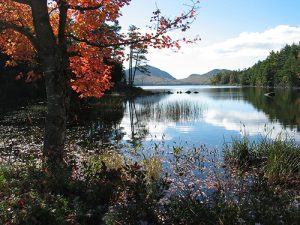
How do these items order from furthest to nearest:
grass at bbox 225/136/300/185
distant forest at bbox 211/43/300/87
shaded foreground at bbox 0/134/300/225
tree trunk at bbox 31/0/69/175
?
distant forest at bbox 211/43/300/87 → grass at bbox 225/136/300/185 → tree trunk at bbox 31/0/69/175 → shaded foreground at bbox 0/134/300/225

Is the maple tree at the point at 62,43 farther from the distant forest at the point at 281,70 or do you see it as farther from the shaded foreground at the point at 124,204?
the distant forest at the point at 281,70

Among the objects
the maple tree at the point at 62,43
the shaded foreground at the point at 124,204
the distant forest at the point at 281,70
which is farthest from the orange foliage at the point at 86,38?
the distant forest at the point at 281,70

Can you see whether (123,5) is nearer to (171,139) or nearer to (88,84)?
(88,84)

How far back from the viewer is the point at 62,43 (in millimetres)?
10766

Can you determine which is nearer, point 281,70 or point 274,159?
point 274,159

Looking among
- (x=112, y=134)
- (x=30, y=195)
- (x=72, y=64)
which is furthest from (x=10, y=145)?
(x=30, y=195)

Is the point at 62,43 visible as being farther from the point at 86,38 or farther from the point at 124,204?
the point at 124,204

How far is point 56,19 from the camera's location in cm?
1339

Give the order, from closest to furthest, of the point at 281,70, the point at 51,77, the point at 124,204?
the point at 124,204
the point at 51,77
the point at 281,70

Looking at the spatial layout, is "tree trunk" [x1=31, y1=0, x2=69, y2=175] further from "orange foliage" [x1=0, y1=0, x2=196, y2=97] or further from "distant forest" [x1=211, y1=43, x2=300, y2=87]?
"distant forest" [x1=211, y1=43, x2=300, y2=87]

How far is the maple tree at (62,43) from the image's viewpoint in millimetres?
10156

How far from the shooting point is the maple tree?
10.2 metres

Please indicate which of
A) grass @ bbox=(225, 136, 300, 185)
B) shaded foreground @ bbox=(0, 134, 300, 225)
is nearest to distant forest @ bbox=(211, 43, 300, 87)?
grass @ bbox=(225, 136, 300, 185)

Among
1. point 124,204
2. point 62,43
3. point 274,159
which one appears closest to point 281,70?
point 274,159
